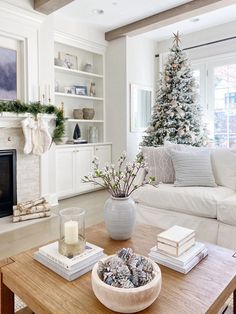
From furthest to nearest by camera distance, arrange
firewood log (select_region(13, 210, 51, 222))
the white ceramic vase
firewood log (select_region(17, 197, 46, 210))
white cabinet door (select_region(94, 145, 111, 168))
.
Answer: white cabinet door (select_region(94, 145, 111, 168)) → firewood log (select_region(17, 197, 46, 210)) → firewood log (select_region(13, 210, 51, 222)) → the white ceramic vase

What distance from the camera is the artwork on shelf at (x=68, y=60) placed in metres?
4.63

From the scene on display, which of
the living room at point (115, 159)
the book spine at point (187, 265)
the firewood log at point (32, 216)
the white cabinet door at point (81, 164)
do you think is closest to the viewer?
the living room at point (115, 159)

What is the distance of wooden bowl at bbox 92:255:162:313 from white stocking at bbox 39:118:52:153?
2915 millimetres

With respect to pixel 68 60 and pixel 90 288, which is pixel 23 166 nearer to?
pixel 68 60

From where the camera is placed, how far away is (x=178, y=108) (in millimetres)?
4301

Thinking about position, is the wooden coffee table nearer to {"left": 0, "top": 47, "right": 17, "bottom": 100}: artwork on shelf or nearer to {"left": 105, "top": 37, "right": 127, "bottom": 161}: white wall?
{"left": 0, "top": 47, "right": 17, "bottom": 100}: artwork on shelf

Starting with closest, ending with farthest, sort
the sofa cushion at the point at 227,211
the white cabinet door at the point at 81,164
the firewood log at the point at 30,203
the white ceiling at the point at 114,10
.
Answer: the sofa cushion at the point at 227,211, the firewood log at the point at 30,203, the white ceiling at the point at 114,10, the white cabinet door at the point at 81,164

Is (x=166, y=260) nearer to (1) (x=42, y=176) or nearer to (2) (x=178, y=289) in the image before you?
(2) (x=178, y=289)

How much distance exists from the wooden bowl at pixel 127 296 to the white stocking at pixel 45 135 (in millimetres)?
2915

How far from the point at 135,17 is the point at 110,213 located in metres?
3.84

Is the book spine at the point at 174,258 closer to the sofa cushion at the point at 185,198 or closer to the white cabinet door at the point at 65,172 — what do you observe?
the sofa cushion at the point at 185,198

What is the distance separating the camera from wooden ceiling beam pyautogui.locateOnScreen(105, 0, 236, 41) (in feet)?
11.7

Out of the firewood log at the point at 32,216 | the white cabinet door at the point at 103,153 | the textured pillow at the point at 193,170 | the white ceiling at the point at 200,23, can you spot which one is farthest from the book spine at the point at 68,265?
the white ceiling at the point at 200,23

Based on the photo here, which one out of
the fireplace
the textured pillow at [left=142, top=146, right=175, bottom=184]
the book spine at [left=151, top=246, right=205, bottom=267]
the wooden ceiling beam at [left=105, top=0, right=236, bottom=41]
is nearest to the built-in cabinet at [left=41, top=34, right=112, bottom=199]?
the fireplace
